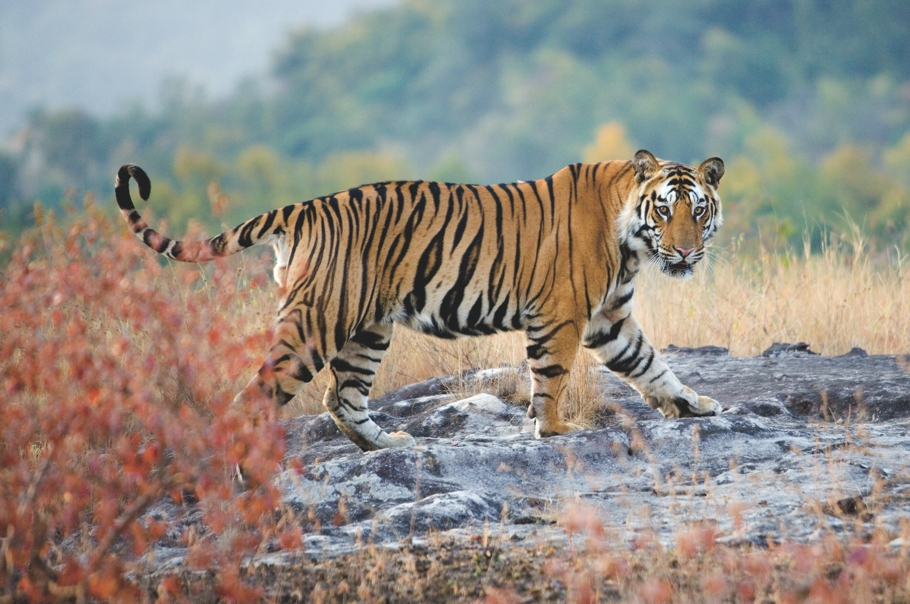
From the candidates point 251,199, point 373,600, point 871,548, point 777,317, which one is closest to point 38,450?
point 373,600

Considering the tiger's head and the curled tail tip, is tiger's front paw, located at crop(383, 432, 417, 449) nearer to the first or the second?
the tiger's head

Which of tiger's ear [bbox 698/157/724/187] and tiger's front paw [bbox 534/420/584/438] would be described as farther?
tiger's ear [bbox 698/157/724/187]

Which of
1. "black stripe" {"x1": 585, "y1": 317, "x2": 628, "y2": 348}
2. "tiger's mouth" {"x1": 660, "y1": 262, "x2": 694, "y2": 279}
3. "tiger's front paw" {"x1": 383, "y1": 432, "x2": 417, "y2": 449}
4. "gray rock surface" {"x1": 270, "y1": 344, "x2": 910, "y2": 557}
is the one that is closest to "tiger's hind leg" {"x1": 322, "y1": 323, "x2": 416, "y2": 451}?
"tiger's front paw" {"x1": 383, "y1": 432, "x2": 417, "y2": 449}

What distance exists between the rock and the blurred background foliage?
143ft

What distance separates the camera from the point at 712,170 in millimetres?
5977

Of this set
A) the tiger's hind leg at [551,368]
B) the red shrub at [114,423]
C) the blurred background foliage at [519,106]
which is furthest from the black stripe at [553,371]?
the blurred background foliage at [519,106]

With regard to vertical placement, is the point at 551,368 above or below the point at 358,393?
above

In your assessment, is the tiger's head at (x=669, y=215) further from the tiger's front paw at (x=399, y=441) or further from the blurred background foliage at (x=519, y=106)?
the blurred background foliage at (x=519, y=106)

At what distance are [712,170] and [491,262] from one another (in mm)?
1320

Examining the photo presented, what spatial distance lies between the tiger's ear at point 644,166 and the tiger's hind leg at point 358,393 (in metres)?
1.60

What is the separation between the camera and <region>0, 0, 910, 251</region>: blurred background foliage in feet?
194

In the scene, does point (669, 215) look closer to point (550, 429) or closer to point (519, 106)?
point (550, 429)

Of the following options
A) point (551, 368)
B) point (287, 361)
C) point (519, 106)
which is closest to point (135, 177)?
point (287, 361)

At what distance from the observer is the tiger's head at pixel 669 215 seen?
574 centimetres
